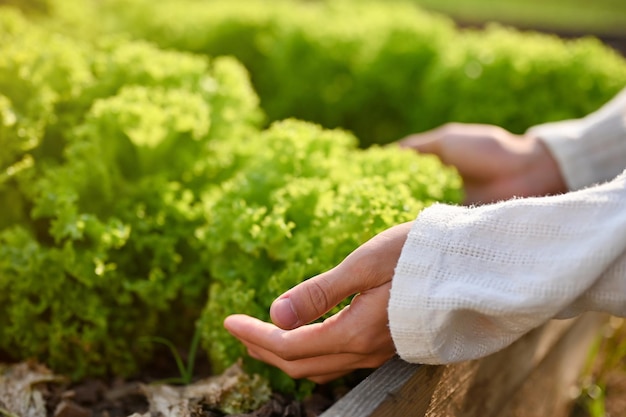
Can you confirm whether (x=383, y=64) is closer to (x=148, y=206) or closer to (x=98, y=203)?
(x=148, y=206)

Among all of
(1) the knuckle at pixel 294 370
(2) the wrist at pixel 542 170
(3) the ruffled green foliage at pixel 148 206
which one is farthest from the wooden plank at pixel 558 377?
(1) the knuckle at pixel 294 370

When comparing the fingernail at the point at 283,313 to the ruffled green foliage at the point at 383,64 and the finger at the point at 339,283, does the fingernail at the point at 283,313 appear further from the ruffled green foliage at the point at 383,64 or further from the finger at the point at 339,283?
the ruffled green foliage at the point at 383,64

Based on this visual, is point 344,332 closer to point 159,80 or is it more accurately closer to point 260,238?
point 260,238

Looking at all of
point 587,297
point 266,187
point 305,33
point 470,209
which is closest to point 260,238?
point 266,187

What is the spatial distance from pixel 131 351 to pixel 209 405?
610mm

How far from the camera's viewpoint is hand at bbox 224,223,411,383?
5.53 feet

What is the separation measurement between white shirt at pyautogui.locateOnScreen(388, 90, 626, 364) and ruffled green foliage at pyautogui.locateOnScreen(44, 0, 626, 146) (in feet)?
7.98

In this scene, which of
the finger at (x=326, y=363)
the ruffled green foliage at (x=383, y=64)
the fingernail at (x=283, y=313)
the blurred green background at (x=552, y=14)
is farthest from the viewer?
the blurred green background at (x=552, y=14)

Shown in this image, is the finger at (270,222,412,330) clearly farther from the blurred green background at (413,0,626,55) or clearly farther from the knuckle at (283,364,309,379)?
the blurred green background at (413,0,626,55)

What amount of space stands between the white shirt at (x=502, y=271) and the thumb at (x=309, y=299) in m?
0.14

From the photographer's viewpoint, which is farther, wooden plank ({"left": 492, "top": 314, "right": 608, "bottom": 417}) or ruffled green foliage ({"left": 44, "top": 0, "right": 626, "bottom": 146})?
ruffled green foliage ({"left": 44, "top": 0, "right": 626, "bottom": 146})

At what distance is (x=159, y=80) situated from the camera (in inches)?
114

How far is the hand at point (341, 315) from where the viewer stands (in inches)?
66.4

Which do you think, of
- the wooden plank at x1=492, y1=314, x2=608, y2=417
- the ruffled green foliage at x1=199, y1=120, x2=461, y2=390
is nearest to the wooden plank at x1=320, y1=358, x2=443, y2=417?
the ruffled green foliage at x1=199, y1=120, x2=461, y2=390
